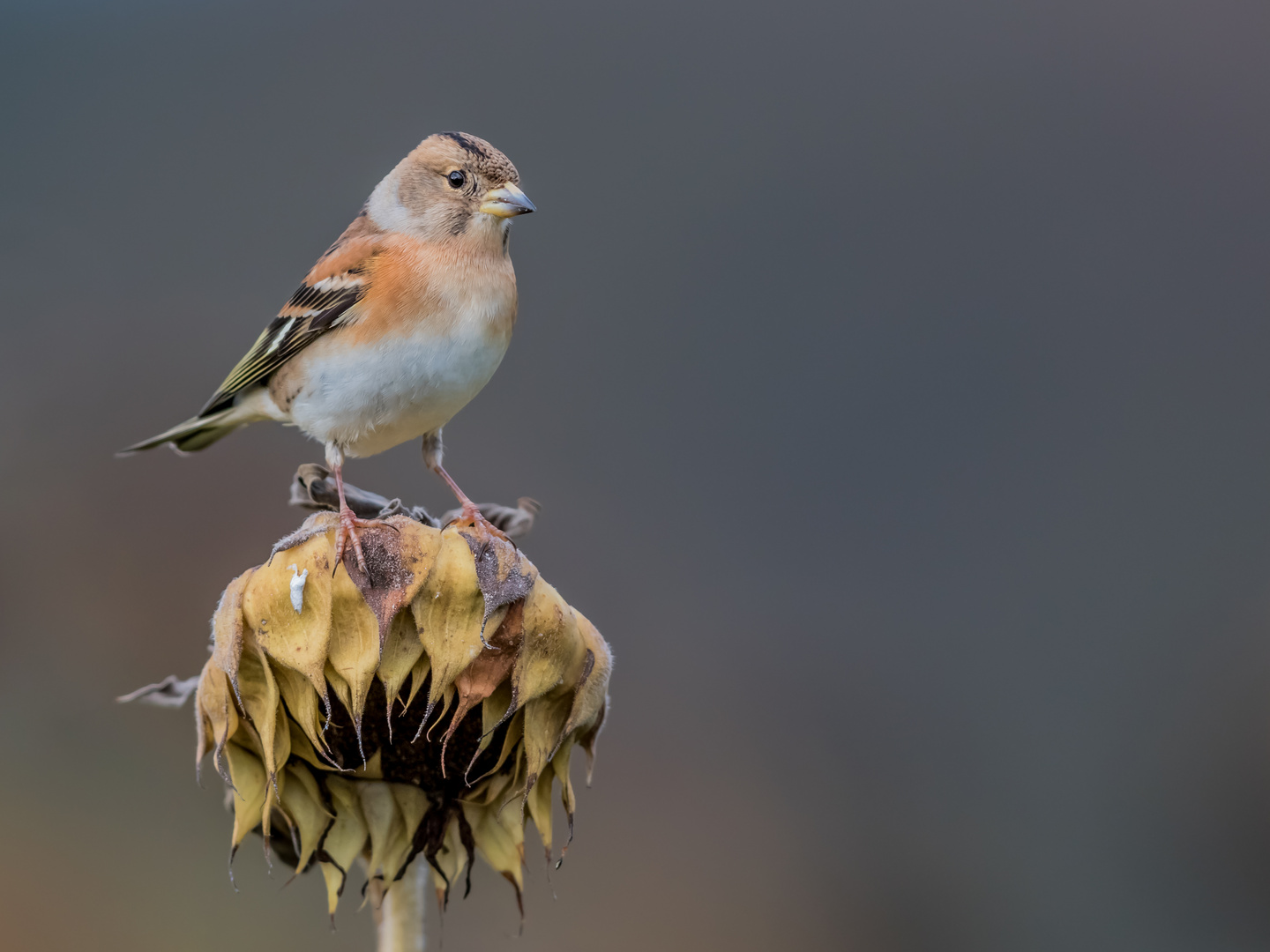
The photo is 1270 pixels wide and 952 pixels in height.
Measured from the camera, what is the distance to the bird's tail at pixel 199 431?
2.01m

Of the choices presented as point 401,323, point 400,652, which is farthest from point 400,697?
point 401,323

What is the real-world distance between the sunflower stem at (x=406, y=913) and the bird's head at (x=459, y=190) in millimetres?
1063

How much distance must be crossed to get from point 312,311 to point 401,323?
0.24 m

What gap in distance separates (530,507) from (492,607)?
40cm

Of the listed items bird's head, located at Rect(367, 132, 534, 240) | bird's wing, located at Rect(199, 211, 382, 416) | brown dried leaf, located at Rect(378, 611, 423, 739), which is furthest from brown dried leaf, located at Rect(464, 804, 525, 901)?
bird's head, located at Rect(367, 132, 534, 240)

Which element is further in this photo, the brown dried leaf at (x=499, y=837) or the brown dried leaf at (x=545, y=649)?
the brown dried leaf at (x=499, y=837)

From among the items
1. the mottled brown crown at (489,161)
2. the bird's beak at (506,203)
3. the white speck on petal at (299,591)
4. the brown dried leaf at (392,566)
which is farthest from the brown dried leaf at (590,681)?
the mottled brown crown at (489,161)

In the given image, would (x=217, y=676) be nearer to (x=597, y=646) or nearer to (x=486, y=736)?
(x=486, y=736)

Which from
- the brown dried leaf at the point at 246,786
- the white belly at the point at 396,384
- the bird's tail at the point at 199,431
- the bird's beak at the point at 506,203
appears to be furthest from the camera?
the bird's tail at the point at 199,431

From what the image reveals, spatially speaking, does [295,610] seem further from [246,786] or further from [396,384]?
[396,384]

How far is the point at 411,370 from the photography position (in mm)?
1712

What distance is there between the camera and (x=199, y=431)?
2107mm

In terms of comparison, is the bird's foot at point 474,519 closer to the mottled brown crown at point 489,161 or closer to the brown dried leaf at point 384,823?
the brown dried leaf at point 384,823

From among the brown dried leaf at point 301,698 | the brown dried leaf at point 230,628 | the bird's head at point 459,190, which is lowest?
the brown dried leaf at point 301,698
